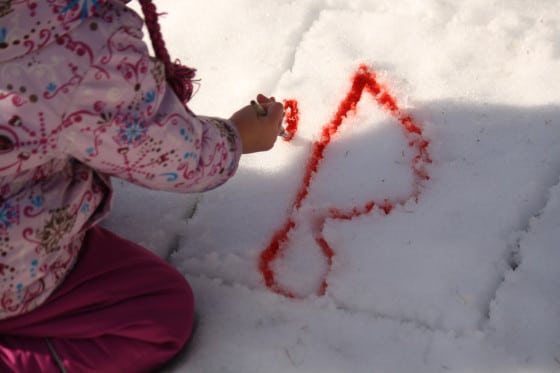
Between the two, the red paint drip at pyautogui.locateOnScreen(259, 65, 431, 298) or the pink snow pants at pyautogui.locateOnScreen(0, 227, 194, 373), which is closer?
the pink snow pants at pyautogui.locateOnScreen(0, 227, 194, 373)

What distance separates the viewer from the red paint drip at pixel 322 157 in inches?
43.2

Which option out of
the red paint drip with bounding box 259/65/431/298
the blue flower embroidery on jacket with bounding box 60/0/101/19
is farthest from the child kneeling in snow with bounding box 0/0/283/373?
the red paint drip with bounding box 259/65/431/298

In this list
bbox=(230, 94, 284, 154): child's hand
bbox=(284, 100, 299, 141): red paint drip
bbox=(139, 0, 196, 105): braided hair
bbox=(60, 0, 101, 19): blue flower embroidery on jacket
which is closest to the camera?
bbox=(60, 0, 101, 19): blue flower embroidery on jacket

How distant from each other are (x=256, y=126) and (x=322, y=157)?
177mm

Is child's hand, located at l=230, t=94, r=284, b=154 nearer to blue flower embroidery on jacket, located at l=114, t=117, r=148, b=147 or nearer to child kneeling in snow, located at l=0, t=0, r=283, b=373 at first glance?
child kneeling in snow, located at l=0, t=0, r=283, b=373

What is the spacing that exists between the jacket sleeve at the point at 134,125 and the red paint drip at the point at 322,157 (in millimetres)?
209

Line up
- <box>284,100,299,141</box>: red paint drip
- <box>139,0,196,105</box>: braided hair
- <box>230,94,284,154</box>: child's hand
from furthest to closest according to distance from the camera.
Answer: <box>284,100,299,141</box>: red paint drip, <box>230,94,284,154</box>: child's hand, <box>139,0,196,105</box>: braided hair

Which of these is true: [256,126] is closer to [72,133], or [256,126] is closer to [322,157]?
[322,157]

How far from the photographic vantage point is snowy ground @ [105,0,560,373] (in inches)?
38.8

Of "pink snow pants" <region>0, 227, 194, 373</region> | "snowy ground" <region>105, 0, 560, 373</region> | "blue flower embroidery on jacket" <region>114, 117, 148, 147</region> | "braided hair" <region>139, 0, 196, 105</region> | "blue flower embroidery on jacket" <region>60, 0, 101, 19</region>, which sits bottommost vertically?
"pink snow pants" <region>0, 227, 194, 373</region>

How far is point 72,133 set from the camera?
0.81 meters

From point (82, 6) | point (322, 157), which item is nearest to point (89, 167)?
point (82, 6)

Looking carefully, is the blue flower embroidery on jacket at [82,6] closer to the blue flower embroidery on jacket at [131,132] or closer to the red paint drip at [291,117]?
the blue flower embroidery on jacket at [131,132]

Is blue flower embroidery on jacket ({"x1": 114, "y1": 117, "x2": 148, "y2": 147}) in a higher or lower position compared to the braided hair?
lower
